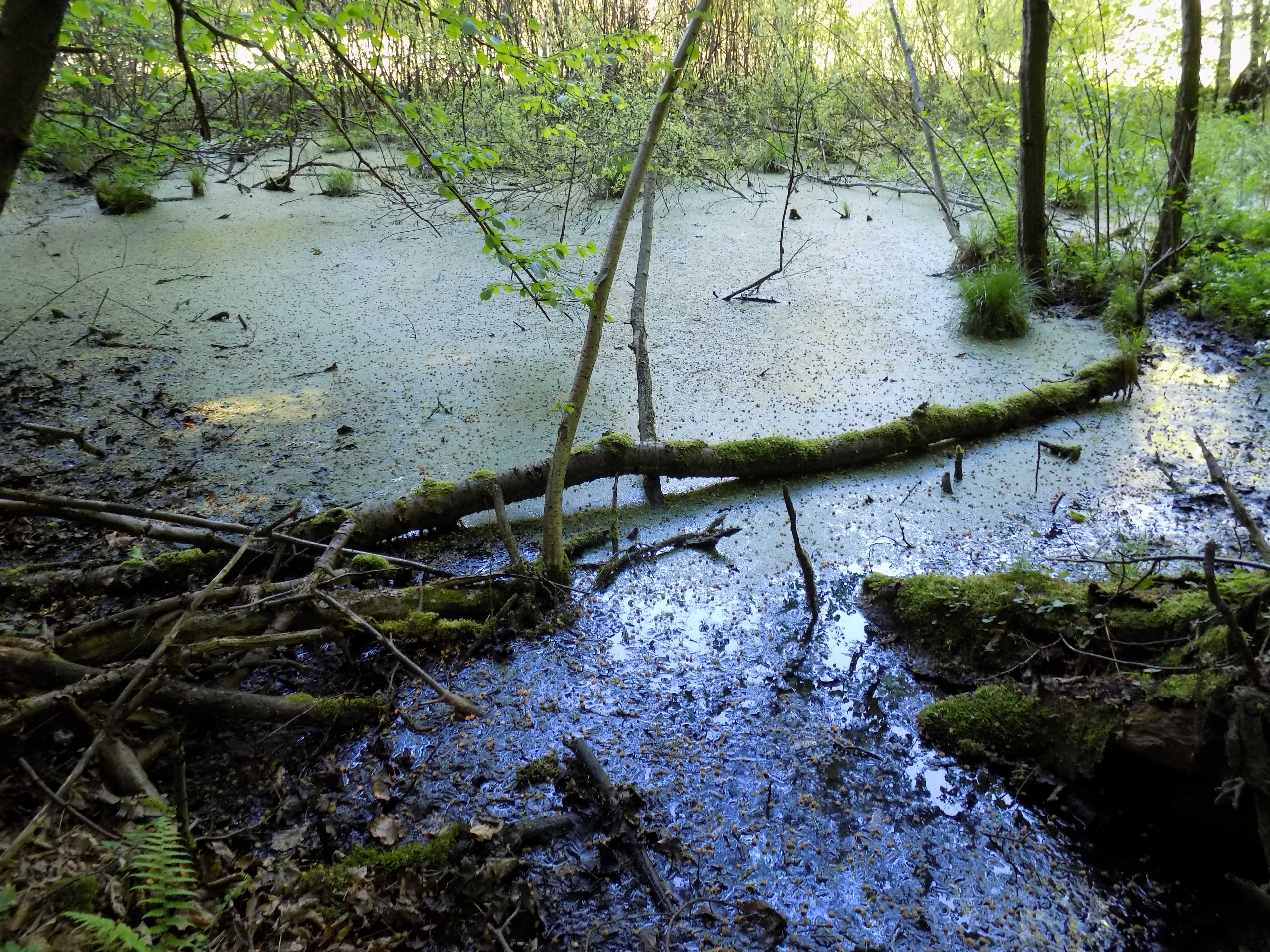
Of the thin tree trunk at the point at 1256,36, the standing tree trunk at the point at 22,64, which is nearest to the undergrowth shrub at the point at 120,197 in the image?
the standing tree trunk at the point at 22,64

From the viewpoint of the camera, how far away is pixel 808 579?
2.05m

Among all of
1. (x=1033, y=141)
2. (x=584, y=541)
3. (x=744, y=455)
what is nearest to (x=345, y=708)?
(x=584, y=541)

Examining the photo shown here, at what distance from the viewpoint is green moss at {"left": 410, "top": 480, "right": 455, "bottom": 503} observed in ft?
7.91

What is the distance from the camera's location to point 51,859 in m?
1.22

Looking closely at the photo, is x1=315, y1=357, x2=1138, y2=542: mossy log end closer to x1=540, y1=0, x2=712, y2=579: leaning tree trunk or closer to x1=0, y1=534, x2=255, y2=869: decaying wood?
x1=540, y1=0, x2=712, y2=579: leaning tree trunk

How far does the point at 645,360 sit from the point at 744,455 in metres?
0.62

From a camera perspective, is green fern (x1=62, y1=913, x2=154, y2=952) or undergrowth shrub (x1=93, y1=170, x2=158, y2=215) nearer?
green fern (x1=62, y1=913, x2=154, y2=952)

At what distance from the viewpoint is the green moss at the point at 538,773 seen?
1.56m

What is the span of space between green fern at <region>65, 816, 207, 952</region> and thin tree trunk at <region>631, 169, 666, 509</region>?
5.91 ft

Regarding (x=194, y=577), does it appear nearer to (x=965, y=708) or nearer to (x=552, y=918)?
(x=552, y=918)

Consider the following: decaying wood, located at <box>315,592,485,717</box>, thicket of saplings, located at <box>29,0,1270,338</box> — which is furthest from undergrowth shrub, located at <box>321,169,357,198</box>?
decaying wood, located at <box>315,592,485,717</box>

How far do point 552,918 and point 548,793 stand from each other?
11.4 inches

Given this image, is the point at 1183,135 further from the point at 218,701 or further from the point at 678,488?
the point at 218,701

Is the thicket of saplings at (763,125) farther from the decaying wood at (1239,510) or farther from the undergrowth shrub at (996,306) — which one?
the decaying wood at (1239,510)
